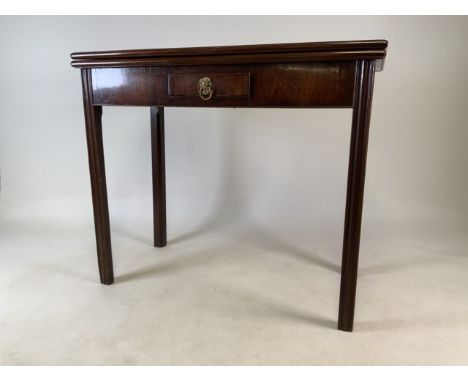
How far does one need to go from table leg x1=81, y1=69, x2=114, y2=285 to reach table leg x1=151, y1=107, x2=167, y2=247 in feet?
1.31

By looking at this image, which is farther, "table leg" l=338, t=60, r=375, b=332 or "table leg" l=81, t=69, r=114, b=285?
"table leg" l=81, t=69, r=114, b=285

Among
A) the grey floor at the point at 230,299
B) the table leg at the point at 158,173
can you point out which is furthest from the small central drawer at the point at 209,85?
the grey floor at the point at 230,299

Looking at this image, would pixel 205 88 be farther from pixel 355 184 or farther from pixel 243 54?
pixel 355 184

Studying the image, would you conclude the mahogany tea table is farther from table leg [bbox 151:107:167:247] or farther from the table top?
table leg [bbox 151:107:167:247]

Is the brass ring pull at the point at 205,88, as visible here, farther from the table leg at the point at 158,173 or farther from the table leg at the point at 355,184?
the table leg at the point at 158,173

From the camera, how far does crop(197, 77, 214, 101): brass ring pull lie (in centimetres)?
124

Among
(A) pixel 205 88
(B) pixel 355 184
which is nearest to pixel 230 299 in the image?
(B) pixel 355 184

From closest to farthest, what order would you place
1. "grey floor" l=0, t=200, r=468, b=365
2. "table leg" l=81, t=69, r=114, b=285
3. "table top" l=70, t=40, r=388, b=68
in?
"table top" l=70, t=40, r=388, b=68 < "grey floor" l=0, t=200, r=468, b=365 < "table leg" l=81, t=69, r=114, b=285

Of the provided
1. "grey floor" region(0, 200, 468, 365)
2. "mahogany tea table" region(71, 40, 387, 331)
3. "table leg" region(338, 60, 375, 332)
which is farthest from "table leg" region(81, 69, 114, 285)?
"table leg" region(338, 60, 375, 332)

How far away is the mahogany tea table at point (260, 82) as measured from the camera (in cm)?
111

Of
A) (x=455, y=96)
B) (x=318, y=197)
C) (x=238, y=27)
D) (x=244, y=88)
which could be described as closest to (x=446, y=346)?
(x=244, y=88)

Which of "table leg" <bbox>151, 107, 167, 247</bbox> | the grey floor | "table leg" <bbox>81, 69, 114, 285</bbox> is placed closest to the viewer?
the grey floor

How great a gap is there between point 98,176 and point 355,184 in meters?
0.92

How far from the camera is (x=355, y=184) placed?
119 cm
